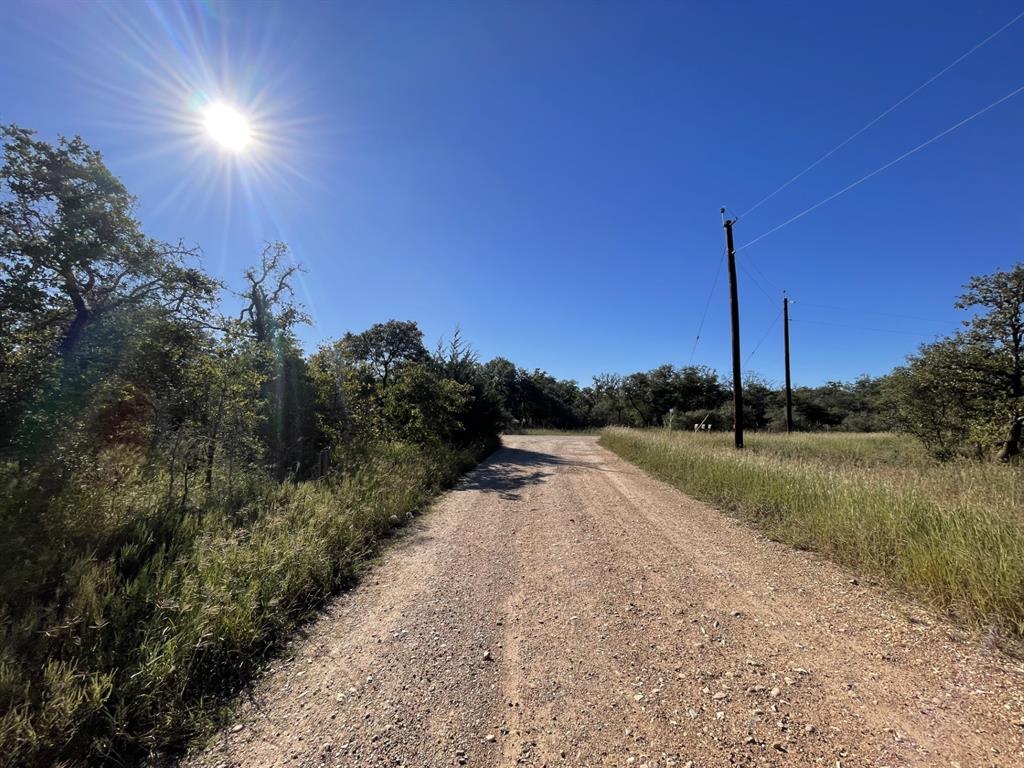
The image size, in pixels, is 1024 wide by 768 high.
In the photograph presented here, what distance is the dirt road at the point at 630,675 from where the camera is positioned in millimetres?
1885

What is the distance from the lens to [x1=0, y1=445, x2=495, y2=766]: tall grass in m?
1.90

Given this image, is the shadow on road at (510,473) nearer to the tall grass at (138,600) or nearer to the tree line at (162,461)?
the tree line at (162,461)

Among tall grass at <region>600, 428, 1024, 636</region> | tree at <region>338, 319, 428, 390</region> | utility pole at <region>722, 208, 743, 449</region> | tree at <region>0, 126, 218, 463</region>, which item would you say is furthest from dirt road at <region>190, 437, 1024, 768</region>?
tree at <region>338, 319, 428, 390</region>

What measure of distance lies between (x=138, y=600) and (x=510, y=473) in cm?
871

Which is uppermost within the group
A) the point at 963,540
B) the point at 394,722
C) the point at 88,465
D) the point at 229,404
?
the point at 229,404

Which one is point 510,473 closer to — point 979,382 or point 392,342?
point 979,382

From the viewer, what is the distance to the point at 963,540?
10.8 feet

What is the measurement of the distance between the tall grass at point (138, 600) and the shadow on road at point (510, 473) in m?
3.89

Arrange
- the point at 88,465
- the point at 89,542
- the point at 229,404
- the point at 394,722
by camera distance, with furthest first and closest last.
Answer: the point at 229,404
the point at 88,465
the point at 89,542
the point at 394,722

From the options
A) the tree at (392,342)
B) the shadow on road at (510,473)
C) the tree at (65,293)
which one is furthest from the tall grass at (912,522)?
the tree at (392,342)

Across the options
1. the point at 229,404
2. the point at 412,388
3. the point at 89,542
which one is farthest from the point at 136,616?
the point at 412,388

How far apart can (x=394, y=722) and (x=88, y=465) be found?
4.75m

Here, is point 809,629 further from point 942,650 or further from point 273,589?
point 273,589

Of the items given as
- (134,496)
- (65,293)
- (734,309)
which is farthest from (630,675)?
(734,309)
